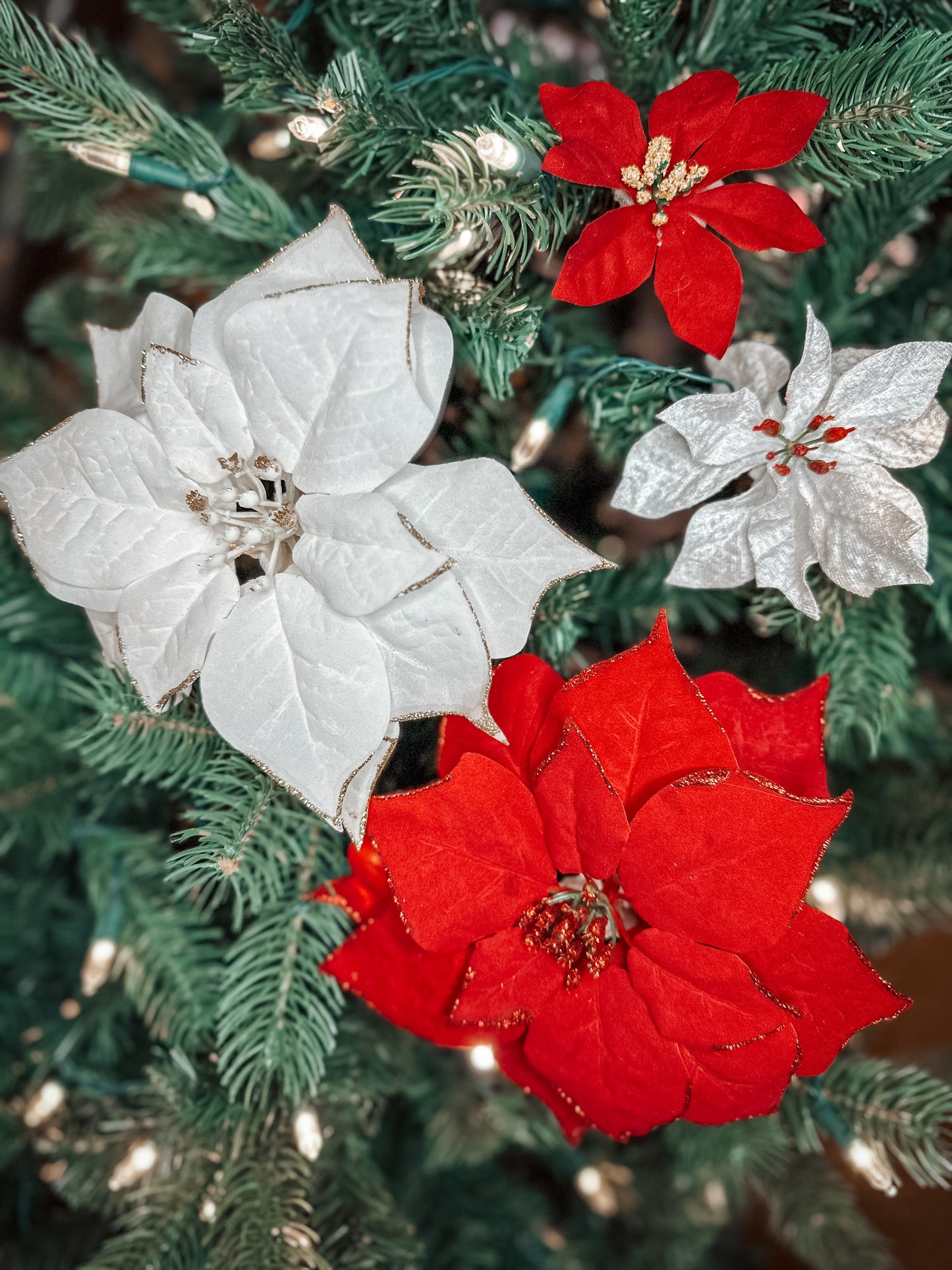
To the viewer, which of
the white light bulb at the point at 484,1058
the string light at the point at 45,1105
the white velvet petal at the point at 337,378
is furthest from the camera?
the string light at the point at 45,1105

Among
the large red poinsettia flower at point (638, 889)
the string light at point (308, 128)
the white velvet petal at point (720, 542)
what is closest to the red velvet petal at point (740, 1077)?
the large red poinsettia flower at point (638, 889)

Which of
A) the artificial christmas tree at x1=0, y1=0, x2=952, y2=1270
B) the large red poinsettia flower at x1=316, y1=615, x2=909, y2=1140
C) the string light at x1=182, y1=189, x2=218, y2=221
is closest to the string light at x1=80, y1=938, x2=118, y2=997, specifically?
the artificial christmas tree at x1=0, y1=0, x2=952, y2=1270

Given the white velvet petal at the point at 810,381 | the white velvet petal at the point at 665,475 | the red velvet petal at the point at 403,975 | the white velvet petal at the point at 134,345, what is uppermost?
the white velvet petal at the point at 810,381

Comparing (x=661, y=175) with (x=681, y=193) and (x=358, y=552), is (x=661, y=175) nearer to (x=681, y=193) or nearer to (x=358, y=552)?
(x=681, y=193)

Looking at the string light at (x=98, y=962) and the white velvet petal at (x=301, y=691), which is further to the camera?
the string light at (x=98, y=962)

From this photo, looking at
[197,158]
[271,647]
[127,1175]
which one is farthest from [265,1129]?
[197,158]

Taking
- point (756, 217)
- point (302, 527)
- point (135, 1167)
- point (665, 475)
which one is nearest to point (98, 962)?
point (135, 1167)

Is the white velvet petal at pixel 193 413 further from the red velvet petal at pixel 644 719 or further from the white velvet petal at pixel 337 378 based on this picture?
the red velvet petal at pixel 644 719

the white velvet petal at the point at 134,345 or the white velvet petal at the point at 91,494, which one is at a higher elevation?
the white velvet petal at the point at 134,345
